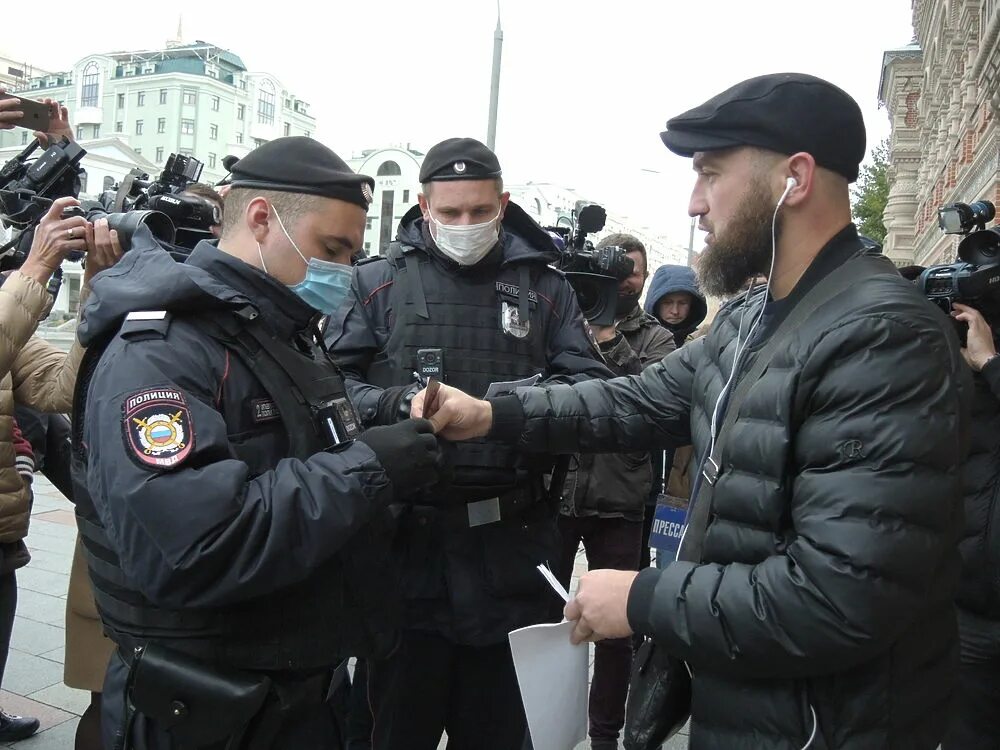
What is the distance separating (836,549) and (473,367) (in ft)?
5.19

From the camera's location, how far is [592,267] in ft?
13.6

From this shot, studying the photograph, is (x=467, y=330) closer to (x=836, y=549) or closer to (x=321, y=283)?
(x=321, y=283)

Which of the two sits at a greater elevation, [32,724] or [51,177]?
[51,177]

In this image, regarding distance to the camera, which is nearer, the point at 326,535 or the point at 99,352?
the point at 326,535

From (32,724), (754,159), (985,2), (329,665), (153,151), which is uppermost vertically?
(153,151)

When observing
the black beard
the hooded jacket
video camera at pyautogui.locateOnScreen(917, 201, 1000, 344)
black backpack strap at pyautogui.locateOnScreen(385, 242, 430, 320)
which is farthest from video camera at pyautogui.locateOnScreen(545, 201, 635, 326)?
the black beard

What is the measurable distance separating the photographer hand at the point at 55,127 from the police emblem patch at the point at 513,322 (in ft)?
7.67

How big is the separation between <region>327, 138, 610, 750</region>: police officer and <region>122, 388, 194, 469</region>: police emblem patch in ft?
3.12

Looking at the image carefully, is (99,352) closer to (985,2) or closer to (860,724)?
(860,724)

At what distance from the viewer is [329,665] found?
1930 mm

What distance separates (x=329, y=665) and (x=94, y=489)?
0.67 meters

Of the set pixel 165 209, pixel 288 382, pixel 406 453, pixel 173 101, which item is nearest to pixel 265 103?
pixel 173 101

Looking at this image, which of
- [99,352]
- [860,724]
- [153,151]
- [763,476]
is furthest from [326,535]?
[153,151]

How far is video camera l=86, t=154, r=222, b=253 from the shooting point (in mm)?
2434
